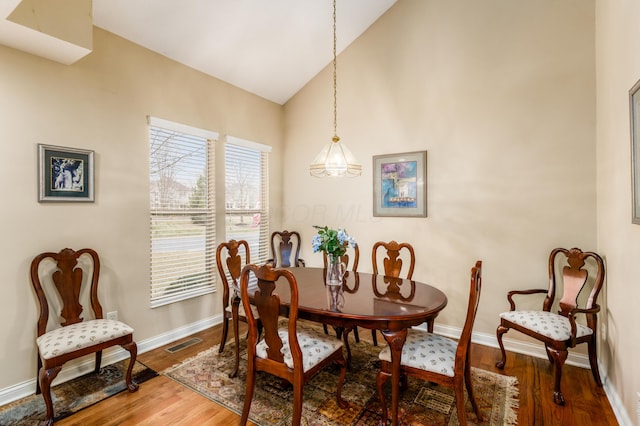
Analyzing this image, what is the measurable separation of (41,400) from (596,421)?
3.89m

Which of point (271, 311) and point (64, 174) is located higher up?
point (64, 174)

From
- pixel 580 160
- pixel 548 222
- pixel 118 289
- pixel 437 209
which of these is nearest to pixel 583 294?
pixel 548 222

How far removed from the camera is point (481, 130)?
327cm

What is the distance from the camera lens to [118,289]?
2965 millimetres

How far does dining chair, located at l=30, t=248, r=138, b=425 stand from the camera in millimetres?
2223

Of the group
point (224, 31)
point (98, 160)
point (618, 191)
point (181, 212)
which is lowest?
point (181, 212)

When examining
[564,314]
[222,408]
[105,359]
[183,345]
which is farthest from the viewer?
[183,345]

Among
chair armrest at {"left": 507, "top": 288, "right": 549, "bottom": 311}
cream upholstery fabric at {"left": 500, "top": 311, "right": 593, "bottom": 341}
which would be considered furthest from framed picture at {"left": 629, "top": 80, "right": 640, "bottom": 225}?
chair armrest at {"left": 507, "top": 288, "right": 549, "bottom": 311}

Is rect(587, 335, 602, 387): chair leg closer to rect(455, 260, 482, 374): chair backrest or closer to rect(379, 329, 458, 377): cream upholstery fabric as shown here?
rect(379, 329, 458, 377): cream upholstery fabric

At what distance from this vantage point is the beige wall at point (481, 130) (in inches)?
113

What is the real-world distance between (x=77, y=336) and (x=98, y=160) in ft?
4.85

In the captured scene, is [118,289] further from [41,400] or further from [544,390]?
[544,390]

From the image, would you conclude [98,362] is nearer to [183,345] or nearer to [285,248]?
[183,345]

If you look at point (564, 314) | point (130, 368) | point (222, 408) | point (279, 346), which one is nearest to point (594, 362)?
point (564, 314)
